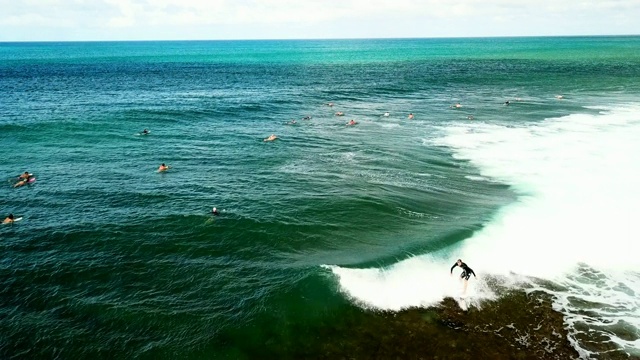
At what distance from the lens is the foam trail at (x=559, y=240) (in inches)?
906

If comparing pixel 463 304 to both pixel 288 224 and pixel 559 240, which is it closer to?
pixel 559 240

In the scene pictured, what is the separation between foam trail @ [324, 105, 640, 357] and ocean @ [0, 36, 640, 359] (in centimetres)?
14

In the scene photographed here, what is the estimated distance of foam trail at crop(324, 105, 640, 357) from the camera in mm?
23016

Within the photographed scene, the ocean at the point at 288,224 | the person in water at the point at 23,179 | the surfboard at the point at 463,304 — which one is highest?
the person in water at the point at 23,179

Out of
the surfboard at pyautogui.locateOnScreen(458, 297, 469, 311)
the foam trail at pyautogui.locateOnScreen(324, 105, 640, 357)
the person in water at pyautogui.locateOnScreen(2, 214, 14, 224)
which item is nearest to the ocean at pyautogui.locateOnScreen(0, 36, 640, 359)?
the foam trail at pyautogui.locateOnScreen(324, 105, 640, 357)

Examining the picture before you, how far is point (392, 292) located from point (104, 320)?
15.0 meters

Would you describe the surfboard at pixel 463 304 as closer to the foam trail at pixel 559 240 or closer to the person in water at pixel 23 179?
the foam trail at pixel 559 240

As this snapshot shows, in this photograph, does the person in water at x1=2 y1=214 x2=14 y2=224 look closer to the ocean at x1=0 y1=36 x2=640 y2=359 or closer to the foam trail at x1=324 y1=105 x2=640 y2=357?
the ocean at x1=0 y1=36 x2=640 y2=359

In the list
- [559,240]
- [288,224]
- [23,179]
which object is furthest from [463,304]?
[23,179]

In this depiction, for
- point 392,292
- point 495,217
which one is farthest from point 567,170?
point 392,292

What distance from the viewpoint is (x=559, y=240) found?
28.9m

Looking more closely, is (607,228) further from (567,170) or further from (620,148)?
(620,148)

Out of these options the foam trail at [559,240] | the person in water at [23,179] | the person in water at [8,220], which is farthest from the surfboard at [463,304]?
the person in water at [23,179]

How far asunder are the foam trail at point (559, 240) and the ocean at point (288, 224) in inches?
5.6
